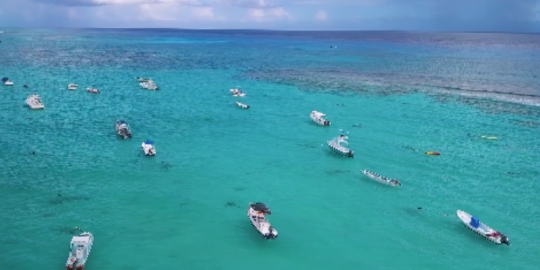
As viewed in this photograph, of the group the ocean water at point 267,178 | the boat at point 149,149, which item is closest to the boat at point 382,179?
the ocean water at point 267,178

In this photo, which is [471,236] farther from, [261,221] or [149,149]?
[149,149]

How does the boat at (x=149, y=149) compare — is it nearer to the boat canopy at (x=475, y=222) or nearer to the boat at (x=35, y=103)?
the boat at (x=35, y=103)

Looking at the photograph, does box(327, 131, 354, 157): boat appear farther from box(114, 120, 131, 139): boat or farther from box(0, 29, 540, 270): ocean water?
box(114, 120, 131, 139): boat

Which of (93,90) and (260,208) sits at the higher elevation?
(93,90)

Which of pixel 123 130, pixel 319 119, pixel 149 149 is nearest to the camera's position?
pixel 149 149

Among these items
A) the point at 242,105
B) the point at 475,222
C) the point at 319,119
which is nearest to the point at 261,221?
the point at 475,222

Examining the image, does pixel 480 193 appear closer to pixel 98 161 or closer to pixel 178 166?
pixel 178 166
